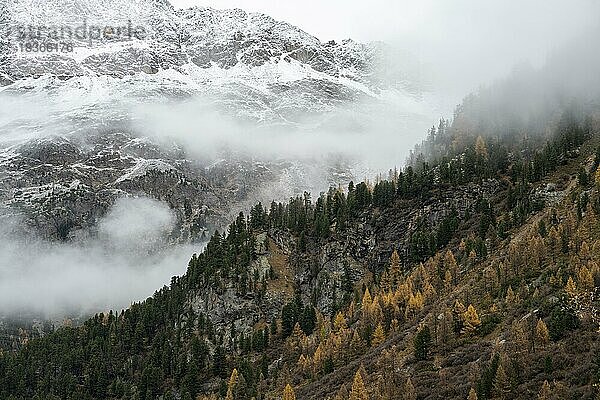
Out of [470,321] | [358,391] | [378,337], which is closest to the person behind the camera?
[358,391]

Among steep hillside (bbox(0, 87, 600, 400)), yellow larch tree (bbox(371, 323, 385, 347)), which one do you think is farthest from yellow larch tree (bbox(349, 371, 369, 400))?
yellow larch tree (bbox(371, 323, 385, 347))

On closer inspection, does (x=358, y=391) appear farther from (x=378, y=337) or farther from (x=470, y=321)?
(x=378, y=337)

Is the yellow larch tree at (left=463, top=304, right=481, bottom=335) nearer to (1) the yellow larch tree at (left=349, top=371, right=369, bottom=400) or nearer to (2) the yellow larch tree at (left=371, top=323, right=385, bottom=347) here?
(1) the yellow larch tree at (left=349, top=371, right=369, bottom=400)

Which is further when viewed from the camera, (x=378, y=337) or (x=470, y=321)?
(x=378, y=337)

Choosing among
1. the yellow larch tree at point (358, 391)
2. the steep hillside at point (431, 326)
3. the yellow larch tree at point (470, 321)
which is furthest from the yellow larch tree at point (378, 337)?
the yellow larch tree at point (358, 391)

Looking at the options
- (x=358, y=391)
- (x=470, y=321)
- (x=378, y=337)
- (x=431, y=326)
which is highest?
(x=470, y=321)

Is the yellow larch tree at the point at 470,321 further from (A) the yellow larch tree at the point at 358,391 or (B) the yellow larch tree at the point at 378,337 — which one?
(B) the yellow larch tree at the point at 378,337

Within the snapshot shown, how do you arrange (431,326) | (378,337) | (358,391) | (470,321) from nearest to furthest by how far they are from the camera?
1. (358,391)
2. (470,321)
3. (431,326)
4. (378,337)

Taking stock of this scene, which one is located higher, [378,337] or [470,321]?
[470,321]

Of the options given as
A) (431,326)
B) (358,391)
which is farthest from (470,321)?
(358,391)

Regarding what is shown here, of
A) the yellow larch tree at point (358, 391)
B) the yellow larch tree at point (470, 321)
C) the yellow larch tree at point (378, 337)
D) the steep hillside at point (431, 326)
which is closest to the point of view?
the steep hillside at point (431, 326)

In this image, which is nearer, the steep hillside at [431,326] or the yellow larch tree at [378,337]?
the steep hillside at [431,326]
